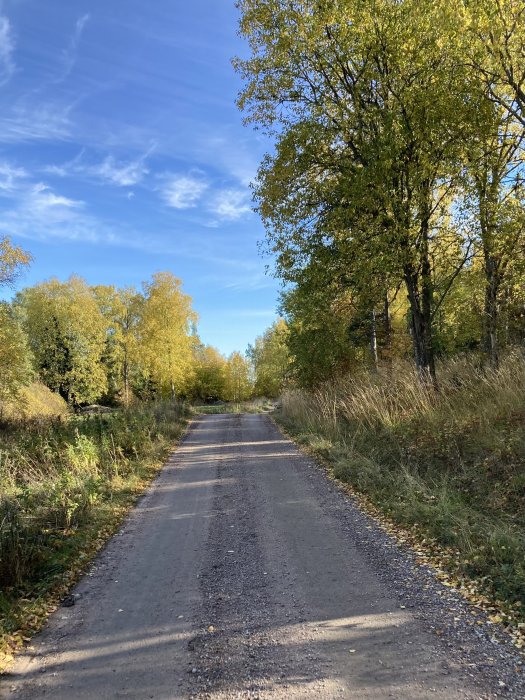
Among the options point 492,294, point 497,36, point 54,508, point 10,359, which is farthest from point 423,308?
point 10,359

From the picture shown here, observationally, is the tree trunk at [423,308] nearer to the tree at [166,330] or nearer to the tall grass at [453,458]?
the tall grass at [453,458]

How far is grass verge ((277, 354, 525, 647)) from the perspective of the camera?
4.31 meters

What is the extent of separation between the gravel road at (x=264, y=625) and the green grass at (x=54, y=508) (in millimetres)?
251

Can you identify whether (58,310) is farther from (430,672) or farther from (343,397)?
(430,672)

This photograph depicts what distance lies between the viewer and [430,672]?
115 inches

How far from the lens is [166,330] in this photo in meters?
32.4

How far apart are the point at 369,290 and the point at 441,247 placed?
2076 mm

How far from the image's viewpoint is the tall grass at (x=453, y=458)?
4.65 metres

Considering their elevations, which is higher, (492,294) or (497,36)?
(497,36)

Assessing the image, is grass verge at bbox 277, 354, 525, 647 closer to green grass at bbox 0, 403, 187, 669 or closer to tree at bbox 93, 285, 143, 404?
green grass at bbox 0, 403, 187, 669

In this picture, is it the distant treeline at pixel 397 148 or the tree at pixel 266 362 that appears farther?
the tree at pixel 266 362

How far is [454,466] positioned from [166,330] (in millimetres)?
→ 27248

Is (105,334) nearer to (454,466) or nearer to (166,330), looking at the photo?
(166,330)

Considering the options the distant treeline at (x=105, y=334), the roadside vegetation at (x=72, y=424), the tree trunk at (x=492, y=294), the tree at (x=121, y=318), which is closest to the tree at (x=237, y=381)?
the roadside vegetation at (x=72, y=424)
